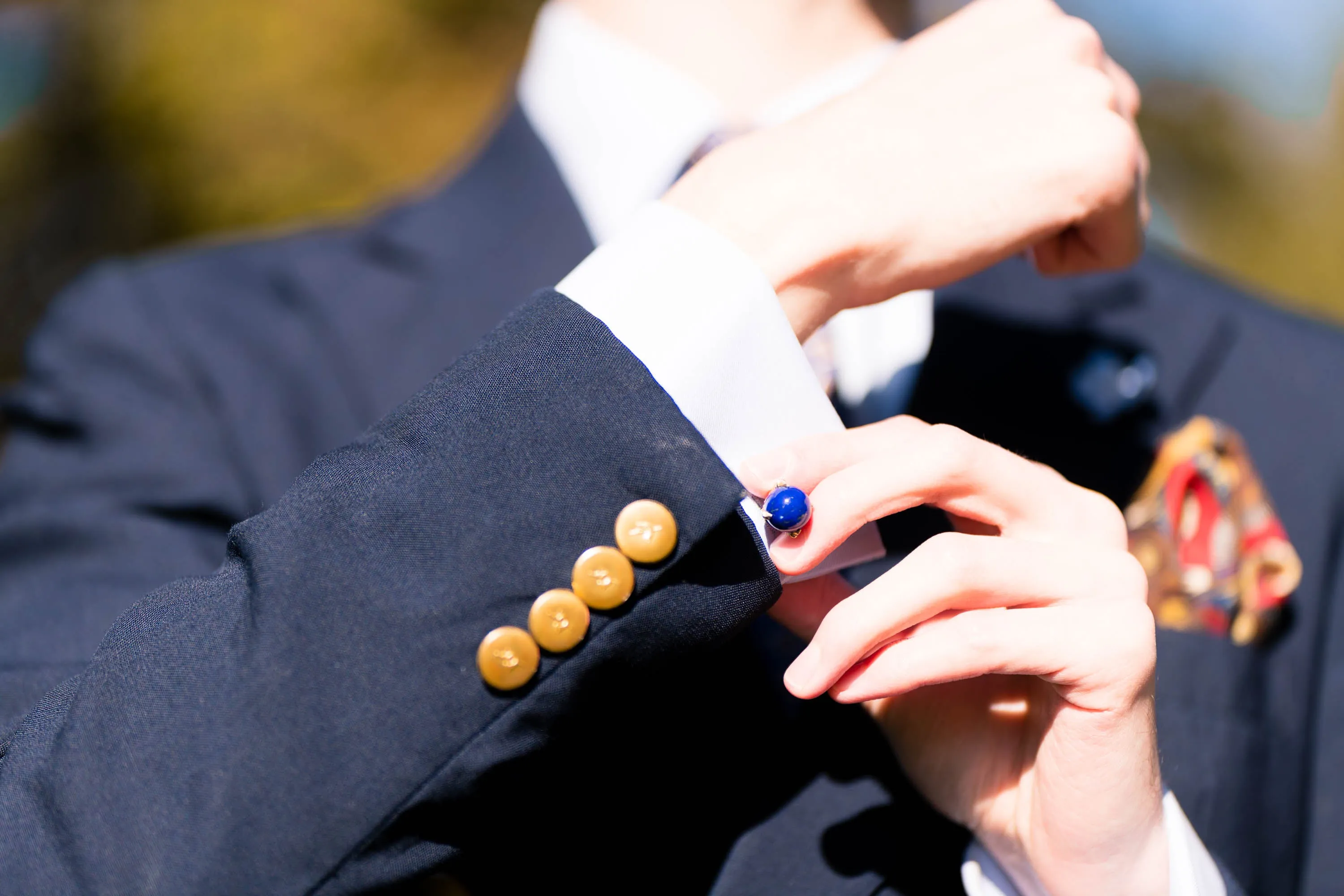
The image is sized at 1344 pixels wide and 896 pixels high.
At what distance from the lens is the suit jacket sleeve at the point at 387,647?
2.17 feet

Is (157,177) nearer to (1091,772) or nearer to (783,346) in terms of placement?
(783,346)

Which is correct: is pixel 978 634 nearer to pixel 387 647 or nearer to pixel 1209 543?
pixel 387 647

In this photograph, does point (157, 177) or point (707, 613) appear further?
point (157, 177)

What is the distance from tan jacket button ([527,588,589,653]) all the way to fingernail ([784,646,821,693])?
15cm

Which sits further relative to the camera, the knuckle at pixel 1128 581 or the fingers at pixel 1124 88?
the fingers at pixel 1124 88

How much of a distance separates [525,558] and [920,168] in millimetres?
462

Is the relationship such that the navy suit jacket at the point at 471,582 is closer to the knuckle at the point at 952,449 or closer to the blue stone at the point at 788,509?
the blue stone at the point at 788,509

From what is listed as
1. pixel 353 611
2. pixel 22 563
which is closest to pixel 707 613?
pixel 353 611

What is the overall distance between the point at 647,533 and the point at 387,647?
0.19 metres

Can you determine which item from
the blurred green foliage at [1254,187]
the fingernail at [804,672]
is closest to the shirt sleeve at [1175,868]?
the fingernail at [804,672]

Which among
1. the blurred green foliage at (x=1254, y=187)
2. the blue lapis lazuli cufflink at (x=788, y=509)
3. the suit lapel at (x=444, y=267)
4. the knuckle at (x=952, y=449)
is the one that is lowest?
the blurred green foliage at (x=1254, y=187)

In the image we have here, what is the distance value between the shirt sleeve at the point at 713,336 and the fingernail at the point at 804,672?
0.22ft

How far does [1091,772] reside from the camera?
759 millimetres

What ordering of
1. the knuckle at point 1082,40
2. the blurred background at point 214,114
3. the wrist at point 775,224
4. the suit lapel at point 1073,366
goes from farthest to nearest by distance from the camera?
the blurred background at point 214,114, the suit lapel at point 1073,366, the knuckle at point 1082,40, the wrist at point 775,224
